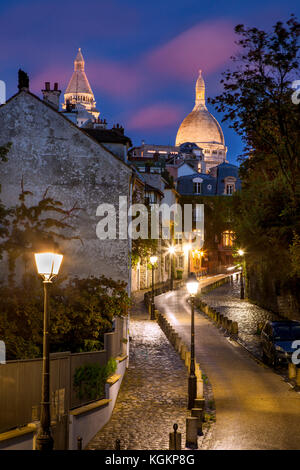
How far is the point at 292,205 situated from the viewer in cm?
2848

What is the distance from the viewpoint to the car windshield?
931 inches

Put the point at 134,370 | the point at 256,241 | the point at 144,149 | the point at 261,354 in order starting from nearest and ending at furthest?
1. the point at 134,370
2. the point at 261,354
3. the point at 256,241
4. the point at 144,149

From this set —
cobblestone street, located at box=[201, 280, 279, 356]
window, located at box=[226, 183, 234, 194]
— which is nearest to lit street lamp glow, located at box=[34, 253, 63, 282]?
cobblestone street, located at box=[201, 280, 279, 356]

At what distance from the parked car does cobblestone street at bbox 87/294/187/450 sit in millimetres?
3565

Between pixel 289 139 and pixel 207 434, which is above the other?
pixel 289 139

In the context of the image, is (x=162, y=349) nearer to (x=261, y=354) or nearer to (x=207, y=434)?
(x=261, y=354)

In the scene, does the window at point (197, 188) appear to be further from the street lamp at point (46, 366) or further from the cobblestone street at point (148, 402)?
the street lamp at point (46, 366)

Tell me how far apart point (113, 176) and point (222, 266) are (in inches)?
2666

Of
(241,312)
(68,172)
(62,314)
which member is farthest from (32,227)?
(241,312)

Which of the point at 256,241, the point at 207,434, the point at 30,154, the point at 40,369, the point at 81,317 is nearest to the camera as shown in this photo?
the point at 40,369

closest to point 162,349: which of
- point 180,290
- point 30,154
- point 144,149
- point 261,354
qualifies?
point 261,354

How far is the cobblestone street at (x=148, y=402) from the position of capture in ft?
48.6

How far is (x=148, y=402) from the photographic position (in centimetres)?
1833

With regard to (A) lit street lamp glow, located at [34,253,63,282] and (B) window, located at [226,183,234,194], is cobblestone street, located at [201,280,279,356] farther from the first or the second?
(B) window, located at [226,183,234,194]
